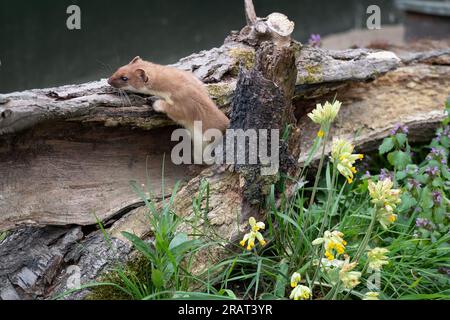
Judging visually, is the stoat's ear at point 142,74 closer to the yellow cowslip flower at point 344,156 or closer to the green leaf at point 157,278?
Result: the green leaf at point 157,278

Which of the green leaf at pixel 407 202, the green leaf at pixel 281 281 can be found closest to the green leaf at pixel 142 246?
the green leaf at pixel 281 281

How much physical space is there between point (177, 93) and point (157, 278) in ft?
4.40

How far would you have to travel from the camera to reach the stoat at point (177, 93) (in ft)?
12.8

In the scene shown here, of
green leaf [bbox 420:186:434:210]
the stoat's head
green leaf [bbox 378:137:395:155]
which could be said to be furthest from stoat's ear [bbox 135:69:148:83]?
green leaf [bbox 420:186:434:210]

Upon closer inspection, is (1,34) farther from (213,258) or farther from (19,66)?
(213,258)

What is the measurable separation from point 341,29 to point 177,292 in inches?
290

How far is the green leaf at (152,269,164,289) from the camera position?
304 cm

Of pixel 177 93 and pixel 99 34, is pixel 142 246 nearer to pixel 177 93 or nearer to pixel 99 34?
pixel 177 93

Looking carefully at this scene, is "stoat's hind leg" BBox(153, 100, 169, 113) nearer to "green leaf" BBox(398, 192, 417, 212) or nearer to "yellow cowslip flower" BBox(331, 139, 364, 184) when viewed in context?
"yellow cowslip flower" BBox(331, 139, 364, 184)

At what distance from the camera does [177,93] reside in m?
3.96

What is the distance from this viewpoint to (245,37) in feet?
15.2
